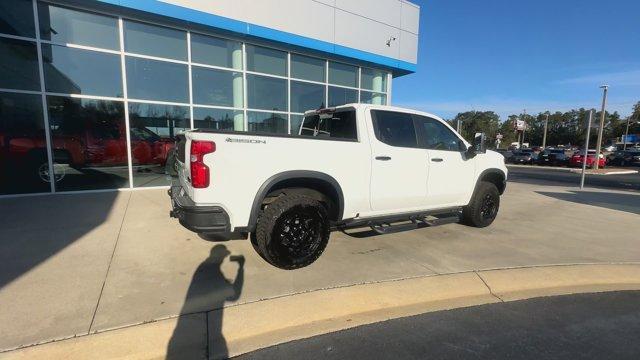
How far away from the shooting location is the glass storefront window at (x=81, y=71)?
8039 mm

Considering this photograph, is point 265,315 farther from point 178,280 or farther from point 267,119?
point 267,119

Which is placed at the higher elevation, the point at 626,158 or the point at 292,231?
the point at 292,231

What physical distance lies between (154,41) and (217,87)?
1.97 meters

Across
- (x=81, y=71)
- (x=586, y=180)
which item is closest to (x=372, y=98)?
(x=81, y=71)

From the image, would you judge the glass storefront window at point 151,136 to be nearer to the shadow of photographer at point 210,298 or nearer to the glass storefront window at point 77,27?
the glass storefront window at point 77,27

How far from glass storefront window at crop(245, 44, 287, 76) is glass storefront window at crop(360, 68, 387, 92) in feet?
11.7

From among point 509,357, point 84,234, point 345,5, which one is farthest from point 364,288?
point 345,5

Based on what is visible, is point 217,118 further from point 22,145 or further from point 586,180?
point 586,180

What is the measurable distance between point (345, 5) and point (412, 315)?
11.0 meters

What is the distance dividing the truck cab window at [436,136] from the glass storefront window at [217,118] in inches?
251

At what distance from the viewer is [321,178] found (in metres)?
3.94

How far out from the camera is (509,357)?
2650 mm

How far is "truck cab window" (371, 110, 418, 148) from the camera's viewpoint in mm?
4547

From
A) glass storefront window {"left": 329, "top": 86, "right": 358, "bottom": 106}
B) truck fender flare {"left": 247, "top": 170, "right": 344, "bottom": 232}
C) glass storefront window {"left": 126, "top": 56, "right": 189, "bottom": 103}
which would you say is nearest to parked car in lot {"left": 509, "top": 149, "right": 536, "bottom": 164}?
glass storefront window {"left": 329, "top": 86, "right": 358, "bottom": 106}
